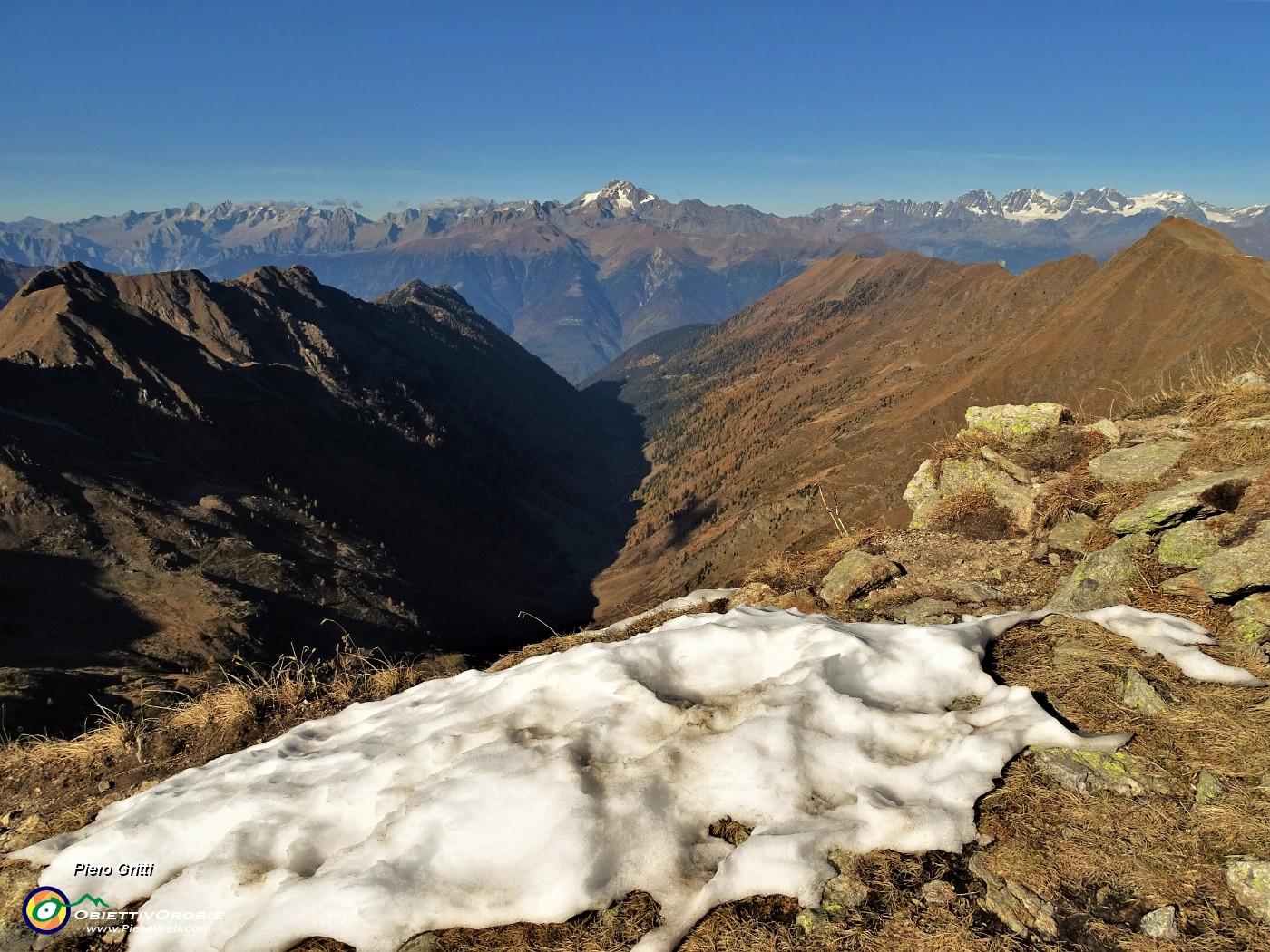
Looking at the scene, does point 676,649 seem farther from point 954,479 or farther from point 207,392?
point 207,392

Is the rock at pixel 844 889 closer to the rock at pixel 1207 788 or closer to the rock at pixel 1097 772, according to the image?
the rock at pixel 1097 772

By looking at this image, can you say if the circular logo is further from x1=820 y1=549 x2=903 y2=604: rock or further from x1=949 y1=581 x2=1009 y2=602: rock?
x1=949 y1=581 x2=1009 y2=602: rock

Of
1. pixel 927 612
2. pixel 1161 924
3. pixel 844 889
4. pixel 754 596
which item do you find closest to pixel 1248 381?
pixel 927 612

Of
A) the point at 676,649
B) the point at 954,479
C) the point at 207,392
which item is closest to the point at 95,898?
the point at 676,649

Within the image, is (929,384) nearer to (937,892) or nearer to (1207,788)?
(1207,788)

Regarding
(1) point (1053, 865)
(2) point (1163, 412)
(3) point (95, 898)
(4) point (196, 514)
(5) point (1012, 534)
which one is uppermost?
(2) point (1163, 412)

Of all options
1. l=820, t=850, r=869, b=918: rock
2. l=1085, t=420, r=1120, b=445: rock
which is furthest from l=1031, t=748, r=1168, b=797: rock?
l=1085, t=420, r=1120, b=445: rock
